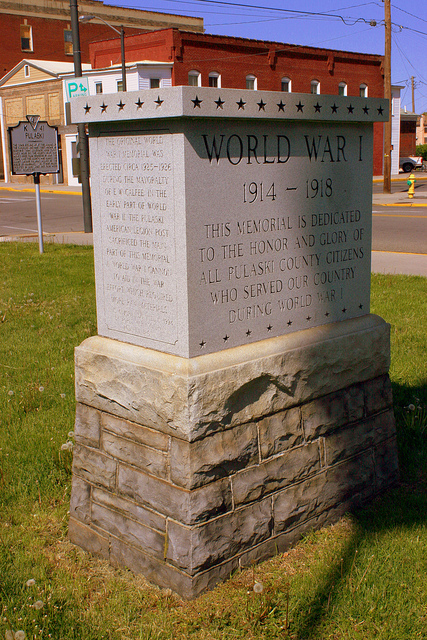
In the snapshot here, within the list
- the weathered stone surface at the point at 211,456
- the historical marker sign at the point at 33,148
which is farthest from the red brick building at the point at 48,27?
the weathered stone surface at the point at 211,456

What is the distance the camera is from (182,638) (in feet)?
8.16

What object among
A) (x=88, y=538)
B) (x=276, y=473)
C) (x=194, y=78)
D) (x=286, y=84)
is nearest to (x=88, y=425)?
(x=88, y=538)

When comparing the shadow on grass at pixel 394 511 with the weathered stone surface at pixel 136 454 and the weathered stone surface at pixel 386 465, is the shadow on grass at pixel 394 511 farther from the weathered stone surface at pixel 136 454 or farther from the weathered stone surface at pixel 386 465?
the weathered stone surface at pixel 136 454

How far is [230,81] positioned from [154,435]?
36199 mm

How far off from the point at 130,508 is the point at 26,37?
186 feet

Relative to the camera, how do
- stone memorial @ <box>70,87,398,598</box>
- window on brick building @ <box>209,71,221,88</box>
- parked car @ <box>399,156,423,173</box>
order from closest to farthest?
stone memorial @ <box>70,87,398,598</box> < window on brick building @ <box>209,71,221,88</box> < parked car @ <box>399,156,423,173</box>

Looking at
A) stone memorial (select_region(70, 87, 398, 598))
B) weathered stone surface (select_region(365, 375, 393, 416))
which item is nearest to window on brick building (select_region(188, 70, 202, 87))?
stone memorial (select_region(70, 87, 398, 598))

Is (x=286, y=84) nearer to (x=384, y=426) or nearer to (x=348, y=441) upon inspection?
(x=384, y=426)

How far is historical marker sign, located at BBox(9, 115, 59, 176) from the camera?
1105 cm

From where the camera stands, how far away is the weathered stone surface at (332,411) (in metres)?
3.20

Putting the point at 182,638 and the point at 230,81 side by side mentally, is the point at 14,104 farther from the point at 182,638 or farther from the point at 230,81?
the point at 182,638

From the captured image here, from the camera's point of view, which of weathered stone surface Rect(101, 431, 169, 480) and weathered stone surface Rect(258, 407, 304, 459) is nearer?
weathered stone surface Rect(101, 431, 169, 480)

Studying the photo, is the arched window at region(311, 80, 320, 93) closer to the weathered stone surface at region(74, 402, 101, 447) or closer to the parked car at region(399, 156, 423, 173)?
the parked car at region(399, 156, 423, 173)

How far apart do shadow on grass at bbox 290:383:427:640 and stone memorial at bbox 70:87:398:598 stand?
7.7 inches
